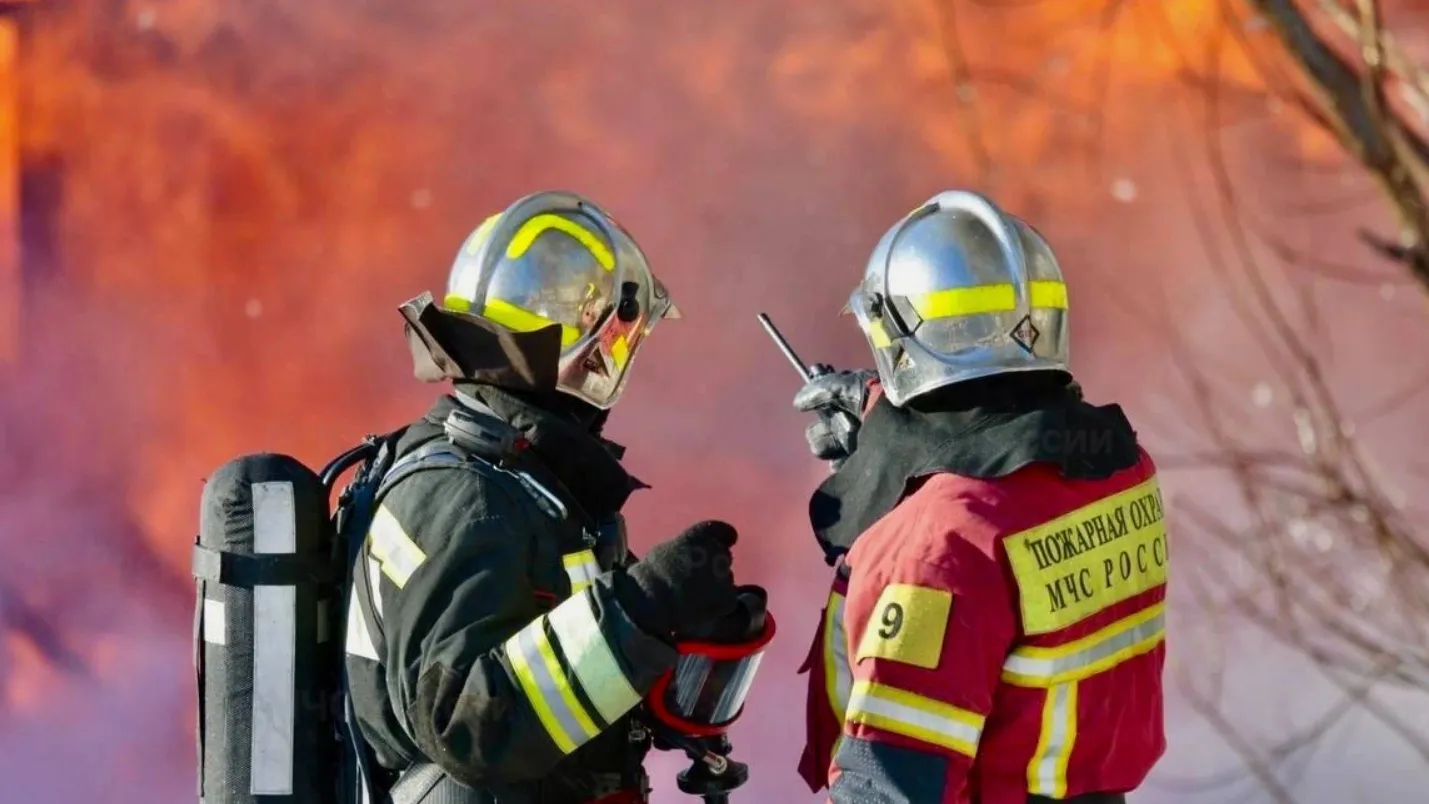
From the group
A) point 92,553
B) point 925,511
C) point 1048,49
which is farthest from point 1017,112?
point 92,553

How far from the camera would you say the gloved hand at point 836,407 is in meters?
3.35

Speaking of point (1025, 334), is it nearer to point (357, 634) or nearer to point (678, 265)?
point (357, 634)

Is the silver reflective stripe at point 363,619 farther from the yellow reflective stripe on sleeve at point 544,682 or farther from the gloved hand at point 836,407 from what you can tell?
the gloved hand at point 836,407

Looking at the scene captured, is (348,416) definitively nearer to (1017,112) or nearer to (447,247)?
(447,247)

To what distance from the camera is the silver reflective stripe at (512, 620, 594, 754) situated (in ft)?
8.39

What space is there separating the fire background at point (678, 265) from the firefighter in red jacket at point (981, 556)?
8.07ft

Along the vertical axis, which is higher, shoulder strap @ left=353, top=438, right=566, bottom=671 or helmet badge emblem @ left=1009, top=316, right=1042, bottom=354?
helmet badge emblem @ left=1009, top=316, right=1042, bottom=354

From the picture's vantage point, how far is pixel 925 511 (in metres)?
2.52

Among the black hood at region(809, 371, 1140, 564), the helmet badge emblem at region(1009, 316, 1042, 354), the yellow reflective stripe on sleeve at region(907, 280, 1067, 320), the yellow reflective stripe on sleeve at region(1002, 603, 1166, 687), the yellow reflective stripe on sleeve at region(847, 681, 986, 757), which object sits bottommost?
the yellow reflective stripe on sleeve at region(847, 681, 986, 757)

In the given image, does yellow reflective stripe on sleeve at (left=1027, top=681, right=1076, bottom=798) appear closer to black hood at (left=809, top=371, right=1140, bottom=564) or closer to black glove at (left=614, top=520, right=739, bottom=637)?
black hood at (left=809, top=371, right=1140, bottom=564)

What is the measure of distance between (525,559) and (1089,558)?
93 cm

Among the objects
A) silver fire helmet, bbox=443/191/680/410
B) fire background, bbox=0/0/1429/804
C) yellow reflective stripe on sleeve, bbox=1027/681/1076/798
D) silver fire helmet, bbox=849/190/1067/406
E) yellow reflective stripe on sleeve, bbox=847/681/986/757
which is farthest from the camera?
fire background, bbox=0/0/1429/804

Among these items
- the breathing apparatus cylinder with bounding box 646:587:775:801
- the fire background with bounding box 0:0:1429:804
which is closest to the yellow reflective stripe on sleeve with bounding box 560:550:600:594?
the breathing apparatus cylinder with bounding box 646:587:775:801

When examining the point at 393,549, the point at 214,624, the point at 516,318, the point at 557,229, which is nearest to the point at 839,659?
the point at 393,549
